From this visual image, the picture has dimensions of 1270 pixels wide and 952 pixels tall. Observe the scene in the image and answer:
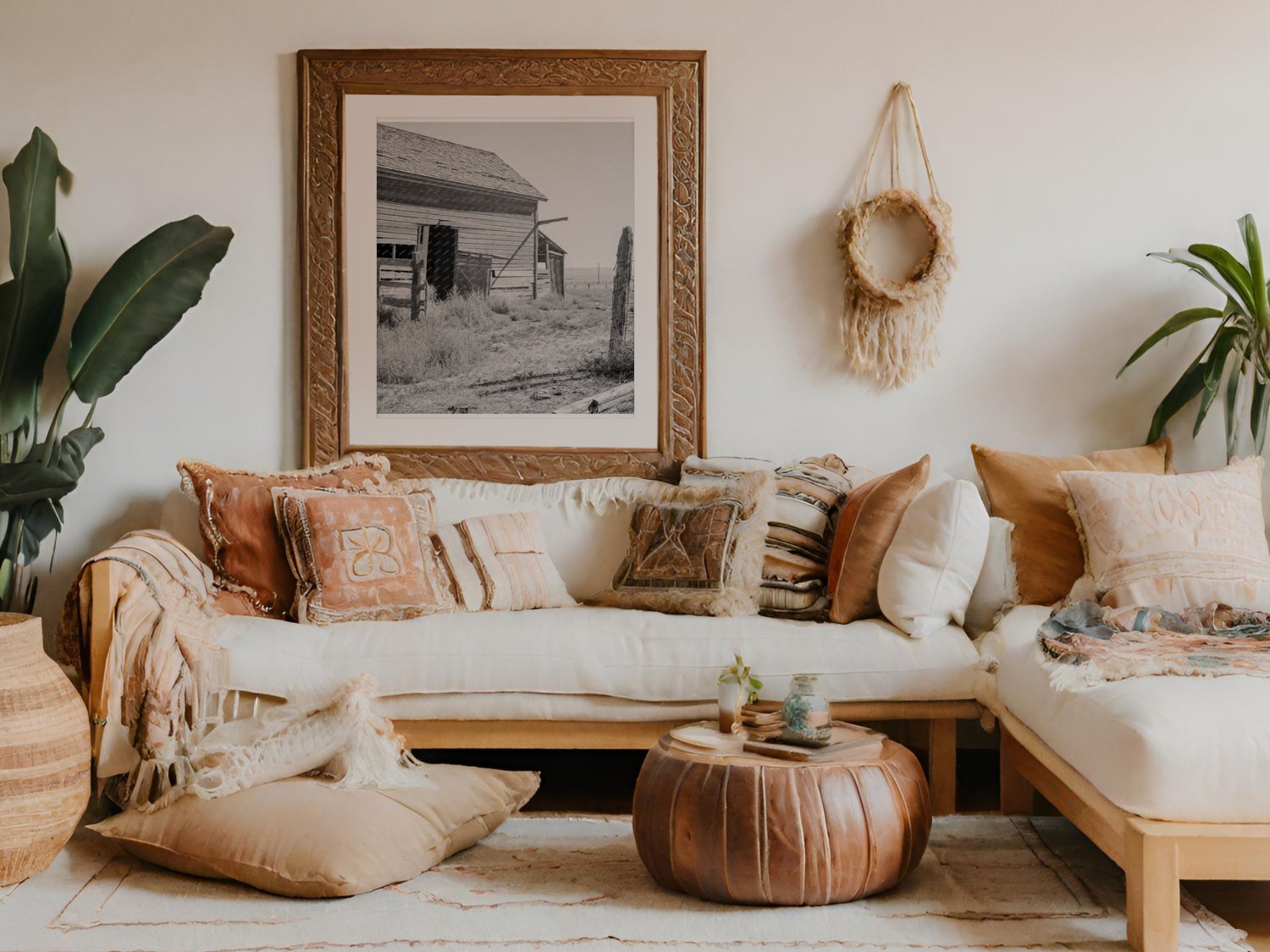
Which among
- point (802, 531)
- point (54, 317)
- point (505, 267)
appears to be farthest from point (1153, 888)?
point (54, 317)

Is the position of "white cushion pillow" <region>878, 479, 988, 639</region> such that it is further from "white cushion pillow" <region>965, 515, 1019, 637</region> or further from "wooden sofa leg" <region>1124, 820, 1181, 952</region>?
"wooden sofa leg" <region>1124, 820, 1181, 952</region>

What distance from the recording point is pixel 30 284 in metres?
3.42

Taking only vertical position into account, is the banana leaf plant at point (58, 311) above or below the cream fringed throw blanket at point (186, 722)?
above

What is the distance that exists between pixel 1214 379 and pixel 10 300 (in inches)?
141

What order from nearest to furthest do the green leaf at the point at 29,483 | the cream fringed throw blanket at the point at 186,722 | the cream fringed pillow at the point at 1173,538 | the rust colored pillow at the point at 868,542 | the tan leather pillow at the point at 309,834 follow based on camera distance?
the tan leather pillow at the point at 309,834
the cream fringed throw blanket at the point at 186,722
the green leaf at the point at 29,483
the cream fringed pillow at the point at 1173,538
the rust colored pillow at the point at 868,542

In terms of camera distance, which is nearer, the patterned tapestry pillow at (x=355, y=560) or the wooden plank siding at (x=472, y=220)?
the patterned tapestry pillow at (x=355, y=560)

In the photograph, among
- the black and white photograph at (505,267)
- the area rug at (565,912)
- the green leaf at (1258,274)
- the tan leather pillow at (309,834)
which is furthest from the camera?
the black and white photograph at (505,267)

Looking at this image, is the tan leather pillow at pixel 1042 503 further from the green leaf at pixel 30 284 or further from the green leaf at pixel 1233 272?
the green leaf at pixel 30 284

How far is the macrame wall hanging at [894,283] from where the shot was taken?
11.8 ft

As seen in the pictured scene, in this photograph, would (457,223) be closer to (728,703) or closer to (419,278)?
(419,278)

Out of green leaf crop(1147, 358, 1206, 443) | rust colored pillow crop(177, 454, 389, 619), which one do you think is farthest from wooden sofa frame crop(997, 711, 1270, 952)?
rust colored pillow crop(177, 454, 389, 619)

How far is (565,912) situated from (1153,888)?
3.50ft

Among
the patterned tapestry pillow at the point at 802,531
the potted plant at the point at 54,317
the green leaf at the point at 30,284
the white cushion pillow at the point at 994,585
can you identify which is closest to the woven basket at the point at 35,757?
the potted plant at the point at 54,317

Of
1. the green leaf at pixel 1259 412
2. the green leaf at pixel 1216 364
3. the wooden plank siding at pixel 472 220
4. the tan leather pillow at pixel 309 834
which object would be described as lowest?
the tan leather pillow at pixel 309 834
